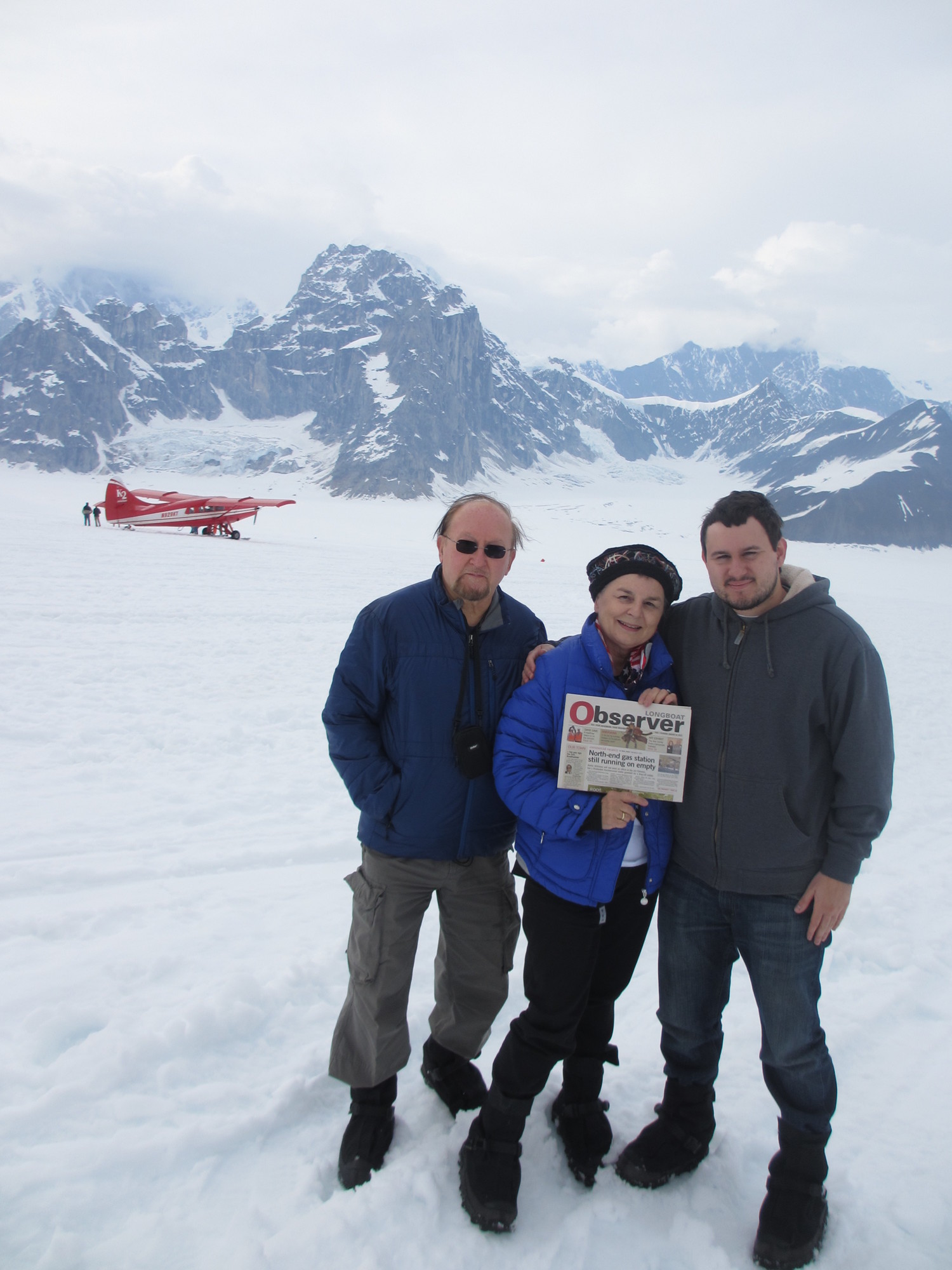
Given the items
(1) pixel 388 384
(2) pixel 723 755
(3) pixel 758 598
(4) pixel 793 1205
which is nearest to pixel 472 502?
(3) pixel 758 598

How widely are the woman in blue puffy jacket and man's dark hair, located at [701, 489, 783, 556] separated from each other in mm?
235

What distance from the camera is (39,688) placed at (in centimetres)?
739

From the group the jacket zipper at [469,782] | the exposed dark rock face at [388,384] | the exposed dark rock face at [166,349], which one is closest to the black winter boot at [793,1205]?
the jacket zipper at [469,782]

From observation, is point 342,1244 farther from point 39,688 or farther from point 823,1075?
point 39,688

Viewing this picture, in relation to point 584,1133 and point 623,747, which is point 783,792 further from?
point 584,1133

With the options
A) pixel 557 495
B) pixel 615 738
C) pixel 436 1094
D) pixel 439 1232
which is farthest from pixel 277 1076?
pixel 557 495

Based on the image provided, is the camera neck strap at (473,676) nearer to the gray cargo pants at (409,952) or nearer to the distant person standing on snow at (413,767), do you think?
the distant person standing on snow at (413,767)

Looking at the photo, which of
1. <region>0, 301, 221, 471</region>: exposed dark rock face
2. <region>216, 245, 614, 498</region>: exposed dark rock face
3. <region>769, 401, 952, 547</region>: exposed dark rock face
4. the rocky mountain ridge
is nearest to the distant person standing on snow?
<region>769, 401, 952, 547</region>: exposed dark rock face

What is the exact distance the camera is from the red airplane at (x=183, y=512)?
100ft

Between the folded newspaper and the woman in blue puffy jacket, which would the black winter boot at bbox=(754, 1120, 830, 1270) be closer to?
the woman in blue puffy jacket

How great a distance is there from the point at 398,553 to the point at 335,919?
25.0 metres

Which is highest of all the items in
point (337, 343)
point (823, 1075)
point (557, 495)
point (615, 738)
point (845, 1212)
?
point (337, 343)

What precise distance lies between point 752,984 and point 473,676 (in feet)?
4.91

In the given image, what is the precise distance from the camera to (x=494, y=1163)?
2357 millimetres
